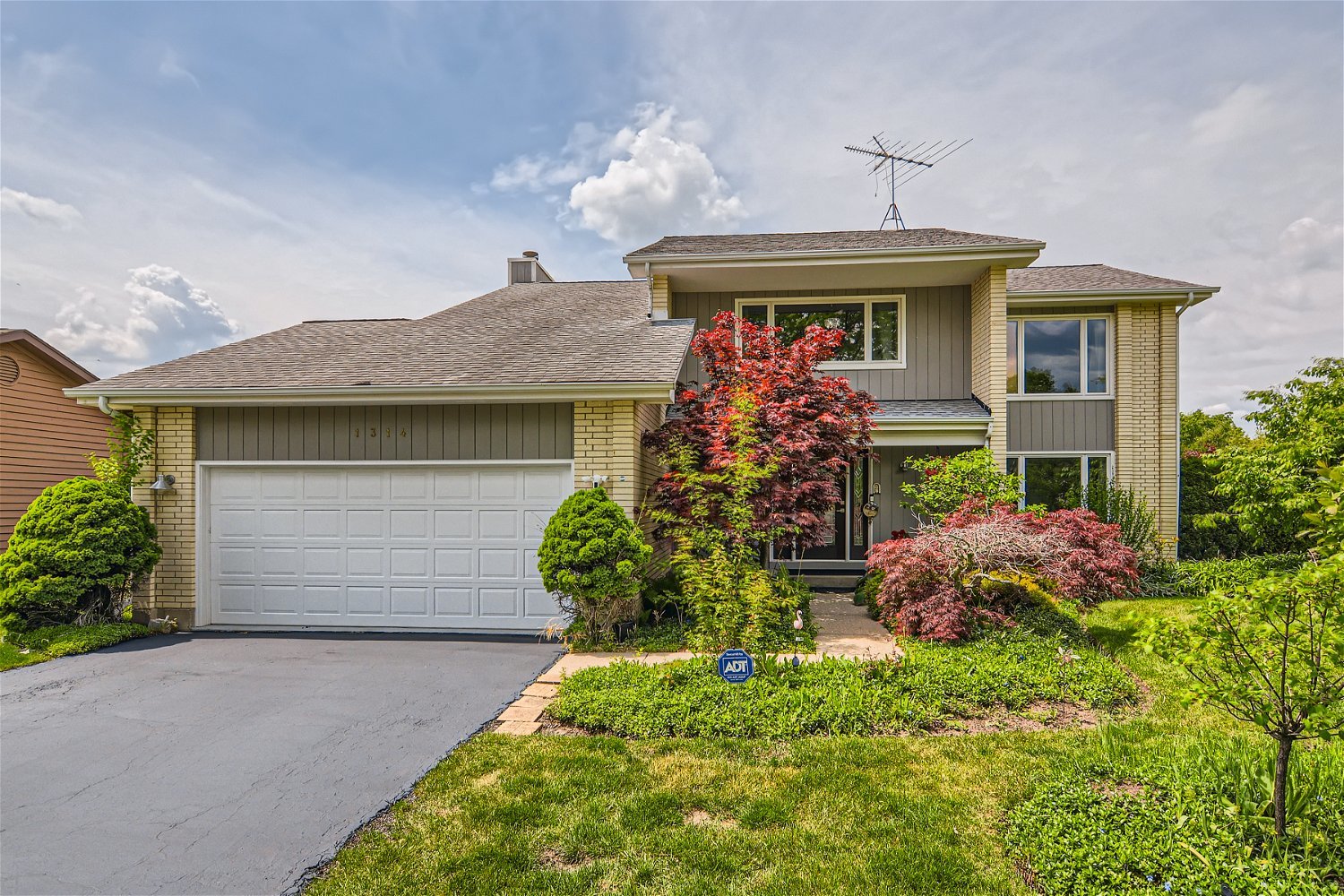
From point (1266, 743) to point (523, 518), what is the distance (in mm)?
6963

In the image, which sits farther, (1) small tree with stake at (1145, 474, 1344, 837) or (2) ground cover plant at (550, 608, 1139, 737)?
(2) ground cover plant at (550, 608, 1139, 737)

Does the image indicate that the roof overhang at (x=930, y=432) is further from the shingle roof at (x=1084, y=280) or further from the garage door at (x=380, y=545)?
the garage door at (x=380, y=545)

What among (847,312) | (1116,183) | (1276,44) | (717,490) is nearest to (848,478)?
(847,312)

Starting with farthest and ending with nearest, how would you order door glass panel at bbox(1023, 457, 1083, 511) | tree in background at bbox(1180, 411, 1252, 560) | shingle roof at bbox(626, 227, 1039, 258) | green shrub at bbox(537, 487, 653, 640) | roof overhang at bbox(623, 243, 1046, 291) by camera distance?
door glass panel at bbox(1023, 457, 1083, 511) < tree in background at bbox(1180, 411, 1252, 560) < shingle roof at bbox(626, 227, 1039, 258) < roof overhang at bbox(623, 243, 1046, 291) < green shrub at bbox(537, 487, 653, 640)

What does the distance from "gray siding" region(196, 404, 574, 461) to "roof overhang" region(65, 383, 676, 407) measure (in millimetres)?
223

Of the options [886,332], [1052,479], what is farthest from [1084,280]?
[886,332]

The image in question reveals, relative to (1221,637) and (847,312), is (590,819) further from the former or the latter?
(847,312)

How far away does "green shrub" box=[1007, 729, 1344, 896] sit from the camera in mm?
2668

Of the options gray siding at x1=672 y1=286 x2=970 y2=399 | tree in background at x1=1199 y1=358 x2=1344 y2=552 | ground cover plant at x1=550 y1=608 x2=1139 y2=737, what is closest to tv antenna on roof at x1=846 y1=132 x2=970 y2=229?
gray siding at x1=672 y1=286 x2=970 y2=399

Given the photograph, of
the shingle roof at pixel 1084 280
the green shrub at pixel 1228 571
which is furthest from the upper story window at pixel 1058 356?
the green shrub at pixel 1228 571

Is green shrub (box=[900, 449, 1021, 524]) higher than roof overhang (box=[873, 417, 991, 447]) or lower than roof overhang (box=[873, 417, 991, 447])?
lower

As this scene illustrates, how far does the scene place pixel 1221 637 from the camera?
115 inches

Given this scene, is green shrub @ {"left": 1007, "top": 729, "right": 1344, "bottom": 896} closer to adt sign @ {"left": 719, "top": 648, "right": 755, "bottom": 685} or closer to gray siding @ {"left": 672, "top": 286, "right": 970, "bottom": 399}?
adt sign @ {"left": 719, "top": 648, "right": 755, "bottom": 685}

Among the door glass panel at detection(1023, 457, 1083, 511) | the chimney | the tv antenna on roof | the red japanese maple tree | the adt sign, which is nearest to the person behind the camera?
the adt sign
